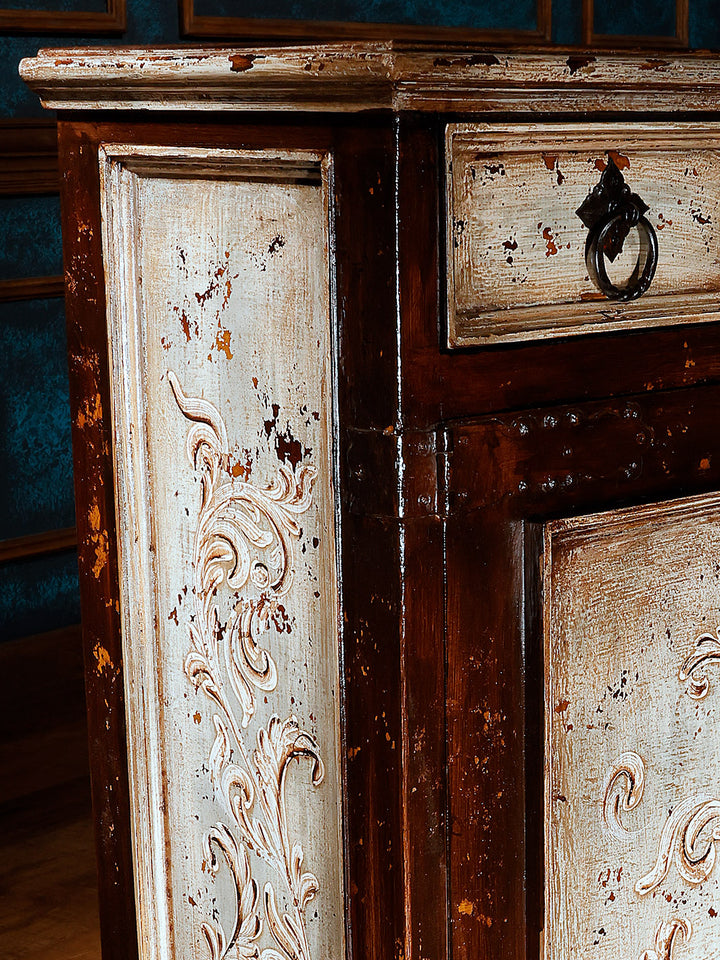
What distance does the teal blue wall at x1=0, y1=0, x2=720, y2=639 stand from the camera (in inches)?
67.6

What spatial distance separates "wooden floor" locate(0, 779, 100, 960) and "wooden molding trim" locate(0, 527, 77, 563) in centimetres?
32

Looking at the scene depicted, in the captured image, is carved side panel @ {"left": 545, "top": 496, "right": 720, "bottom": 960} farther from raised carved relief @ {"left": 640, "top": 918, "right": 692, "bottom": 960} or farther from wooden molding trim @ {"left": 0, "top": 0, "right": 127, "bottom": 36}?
wooden molding trim @ {"left": 0, "top": 0, "right": 127, "bottom": 36}

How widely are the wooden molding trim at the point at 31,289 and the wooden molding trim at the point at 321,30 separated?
386mm

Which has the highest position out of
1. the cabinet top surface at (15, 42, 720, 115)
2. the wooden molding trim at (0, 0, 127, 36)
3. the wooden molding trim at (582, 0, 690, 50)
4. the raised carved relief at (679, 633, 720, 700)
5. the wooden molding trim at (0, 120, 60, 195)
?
the wooden molding trim at (582, 0, 690, 50)

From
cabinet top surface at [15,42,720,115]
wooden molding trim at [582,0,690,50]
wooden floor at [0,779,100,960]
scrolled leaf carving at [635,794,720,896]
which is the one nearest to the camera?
cabinet top surface at [15,42,720,115]

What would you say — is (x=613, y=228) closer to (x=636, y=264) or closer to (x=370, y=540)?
(x=636, y=264)

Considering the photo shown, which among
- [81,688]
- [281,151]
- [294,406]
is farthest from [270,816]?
[81,688]

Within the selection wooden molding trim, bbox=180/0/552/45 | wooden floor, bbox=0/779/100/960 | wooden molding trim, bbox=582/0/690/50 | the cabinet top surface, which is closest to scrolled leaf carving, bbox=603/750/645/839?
the cabinet top surface

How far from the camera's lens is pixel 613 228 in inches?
29.2

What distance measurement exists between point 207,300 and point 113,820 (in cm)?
40

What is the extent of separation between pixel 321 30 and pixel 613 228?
4.16 feet

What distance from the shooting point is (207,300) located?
815 mm

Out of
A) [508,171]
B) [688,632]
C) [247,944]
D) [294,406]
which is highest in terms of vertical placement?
[508,171]

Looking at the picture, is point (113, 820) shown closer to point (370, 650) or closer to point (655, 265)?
point (370, 650)
